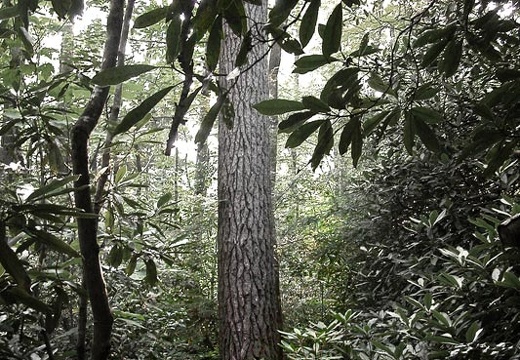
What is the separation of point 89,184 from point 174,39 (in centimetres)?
39

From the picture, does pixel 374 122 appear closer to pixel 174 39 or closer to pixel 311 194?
pixel 174 39

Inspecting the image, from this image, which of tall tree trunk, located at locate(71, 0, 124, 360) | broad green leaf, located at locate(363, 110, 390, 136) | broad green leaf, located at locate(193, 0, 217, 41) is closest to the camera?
broad green leaf, located at locate(193, 0, 217, 41)

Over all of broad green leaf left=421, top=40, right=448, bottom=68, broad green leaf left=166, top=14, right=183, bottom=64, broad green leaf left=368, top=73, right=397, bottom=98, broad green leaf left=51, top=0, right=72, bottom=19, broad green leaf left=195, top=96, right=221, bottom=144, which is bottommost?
broad green leaf left=195, top=96, right=221, bottom=144

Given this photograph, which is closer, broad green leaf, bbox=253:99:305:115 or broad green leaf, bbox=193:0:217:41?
broad green leaf, bbox=193:0:217:41

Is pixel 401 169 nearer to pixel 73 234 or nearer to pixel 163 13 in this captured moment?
pixel 73 234

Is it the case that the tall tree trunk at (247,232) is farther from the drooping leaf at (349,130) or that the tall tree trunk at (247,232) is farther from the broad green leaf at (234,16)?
the broad green leaf at (234,16)

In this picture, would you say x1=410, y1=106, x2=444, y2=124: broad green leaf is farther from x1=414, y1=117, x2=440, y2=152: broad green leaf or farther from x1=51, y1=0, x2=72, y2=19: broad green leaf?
x1=51, y1=0, x2=72, y2=19: broad green leaf

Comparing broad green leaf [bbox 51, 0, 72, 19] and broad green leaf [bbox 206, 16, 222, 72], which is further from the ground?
broad green leaf [bbox 51, 0, 72, 19]

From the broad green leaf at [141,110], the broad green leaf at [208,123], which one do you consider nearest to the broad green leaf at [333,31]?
the broad green leaf at [208,123]

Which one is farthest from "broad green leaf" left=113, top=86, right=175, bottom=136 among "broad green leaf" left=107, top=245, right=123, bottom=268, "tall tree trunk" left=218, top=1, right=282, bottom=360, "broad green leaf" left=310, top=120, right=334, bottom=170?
"tall tree trunk" left=218, top=1, right=282, bottom=360

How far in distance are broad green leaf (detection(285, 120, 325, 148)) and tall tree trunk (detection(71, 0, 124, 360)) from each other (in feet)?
1.30

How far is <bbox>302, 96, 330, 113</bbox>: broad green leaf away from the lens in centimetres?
95

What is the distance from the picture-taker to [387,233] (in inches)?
133

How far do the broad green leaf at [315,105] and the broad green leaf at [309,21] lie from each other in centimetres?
11
